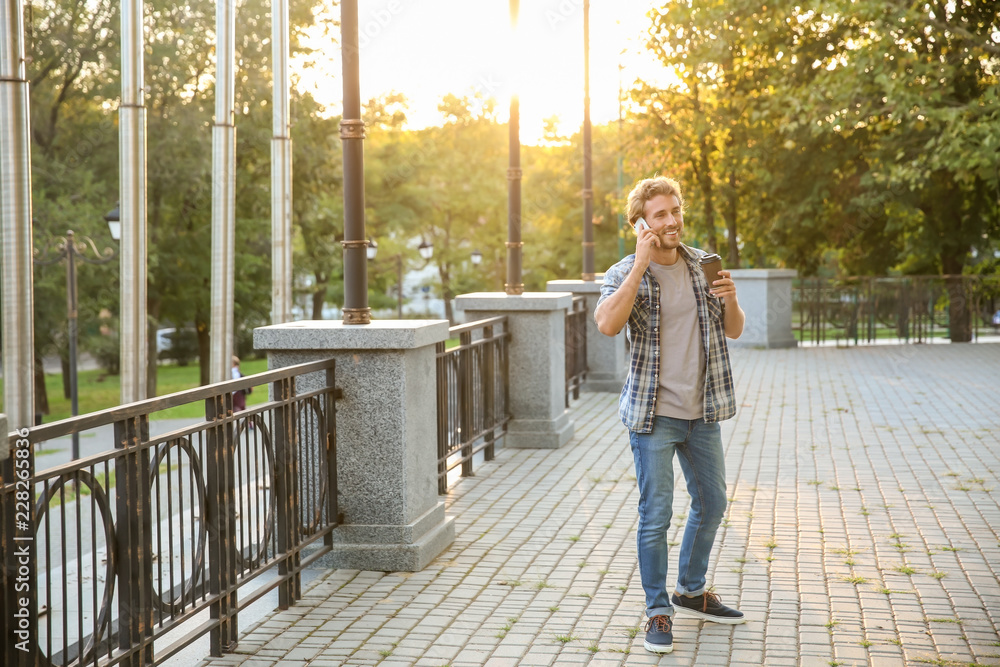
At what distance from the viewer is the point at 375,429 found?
223 inches

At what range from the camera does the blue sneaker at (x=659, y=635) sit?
4418 mm

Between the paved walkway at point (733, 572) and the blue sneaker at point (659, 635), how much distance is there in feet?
0.12

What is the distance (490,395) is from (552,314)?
107 cm

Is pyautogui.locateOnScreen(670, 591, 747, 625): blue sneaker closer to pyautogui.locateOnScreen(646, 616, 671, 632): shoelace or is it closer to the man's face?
pyautogui.locateOnScreen(646, 616, 671, 632): shoelace

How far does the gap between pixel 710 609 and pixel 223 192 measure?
12.2m

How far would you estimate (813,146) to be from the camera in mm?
24703

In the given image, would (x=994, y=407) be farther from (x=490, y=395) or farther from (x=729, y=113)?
(x=729, y=113)

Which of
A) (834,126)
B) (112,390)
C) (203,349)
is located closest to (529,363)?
(834,126)

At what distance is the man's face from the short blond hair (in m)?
0.02

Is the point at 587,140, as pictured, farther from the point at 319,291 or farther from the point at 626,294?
the point at 319,291

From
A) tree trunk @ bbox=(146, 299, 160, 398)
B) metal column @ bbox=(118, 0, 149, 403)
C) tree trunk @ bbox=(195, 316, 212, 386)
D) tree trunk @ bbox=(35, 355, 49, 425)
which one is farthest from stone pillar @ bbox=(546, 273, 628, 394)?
tree trunk @ bbox=(195, 316, 212, 386)

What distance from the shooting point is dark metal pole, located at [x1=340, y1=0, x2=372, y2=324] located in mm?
5859

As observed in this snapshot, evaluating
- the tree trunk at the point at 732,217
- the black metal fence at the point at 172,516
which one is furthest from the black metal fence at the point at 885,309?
the black metal fence at the point at 172,516

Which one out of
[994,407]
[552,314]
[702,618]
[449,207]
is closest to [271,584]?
[702,618]
